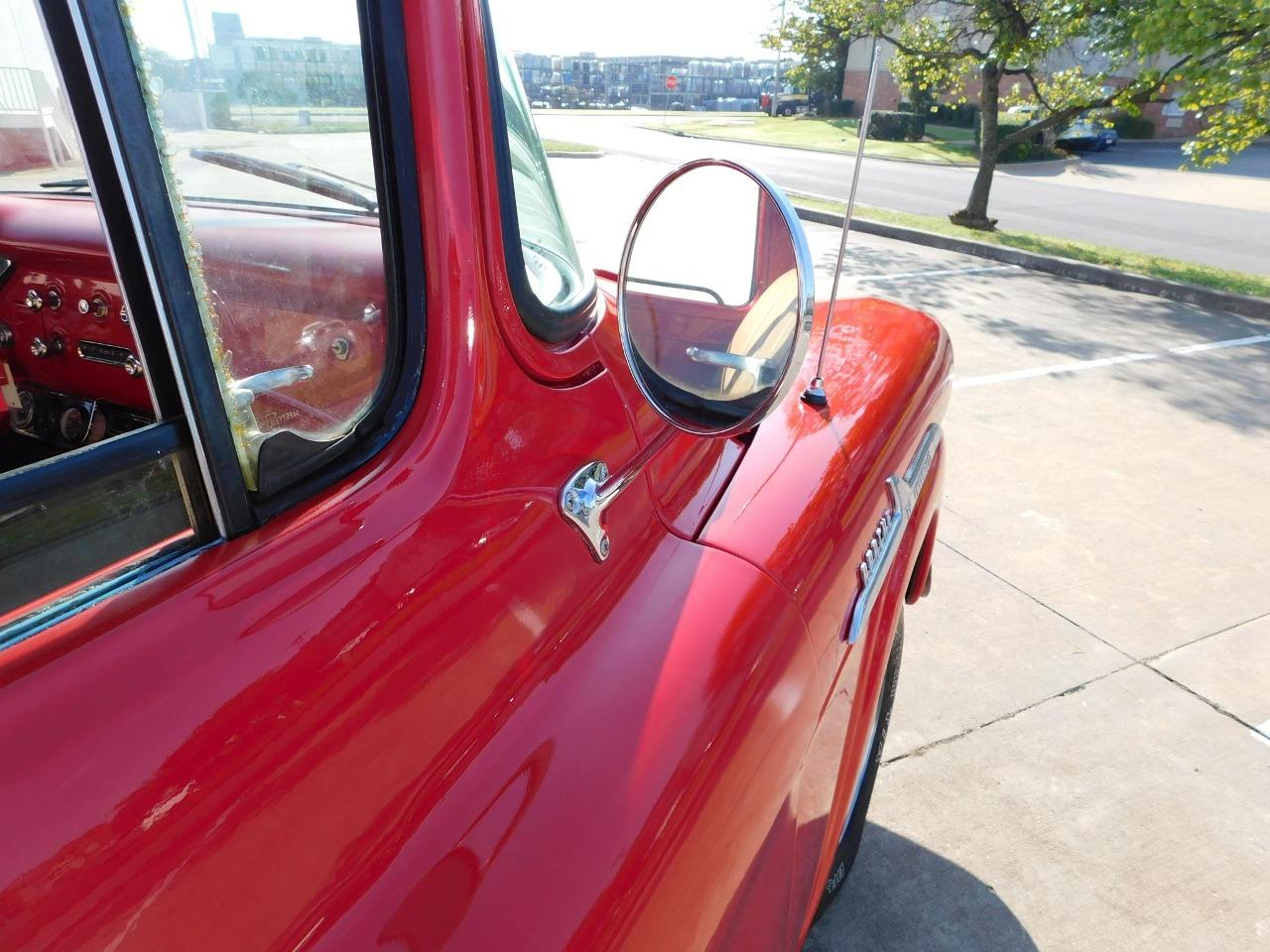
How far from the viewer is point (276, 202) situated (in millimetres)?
1066

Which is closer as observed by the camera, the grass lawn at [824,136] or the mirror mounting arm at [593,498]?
the mirror mounting arm at [593,498]

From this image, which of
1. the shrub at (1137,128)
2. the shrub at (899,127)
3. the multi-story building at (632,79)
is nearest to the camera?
the multi-story building at (632,79)

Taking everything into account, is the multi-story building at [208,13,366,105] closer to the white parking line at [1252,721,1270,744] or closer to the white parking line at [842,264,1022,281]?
the white parking line at [1252,721,1270,744]

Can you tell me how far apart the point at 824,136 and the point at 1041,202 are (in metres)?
15.8

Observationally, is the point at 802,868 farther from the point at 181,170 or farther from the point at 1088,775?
the point at 1088,775

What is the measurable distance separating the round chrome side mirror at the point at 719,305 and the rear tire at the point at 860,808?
0.96 meters

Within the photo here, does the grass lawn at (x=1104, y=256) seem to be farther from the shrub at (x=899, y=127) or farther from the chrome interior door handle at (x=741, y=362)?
the shrub at (x=899, y=127)

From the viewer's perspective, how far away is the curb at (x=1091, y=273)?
8.26m

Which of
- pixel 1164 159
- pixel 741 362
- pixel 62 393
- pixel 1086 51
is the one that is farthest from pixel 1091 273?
pixel 1164 159

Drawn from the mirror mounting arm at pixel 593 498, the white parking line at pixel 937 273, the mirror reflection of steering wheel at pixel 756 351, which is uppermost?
the mirror reflection of steering wheel at pixel 756 351

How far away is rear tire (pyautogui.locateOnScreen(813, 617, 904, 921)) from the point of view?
2201 millimetres

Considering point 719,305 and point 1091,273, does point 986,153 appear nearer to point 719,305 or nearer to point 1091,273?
point 1091,273

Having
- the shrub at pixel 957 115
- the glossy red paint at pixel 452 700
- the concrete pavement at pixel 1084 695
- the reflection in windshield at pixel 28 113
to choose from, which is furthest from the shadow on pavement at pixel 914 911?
the shrub at pixel 957 115

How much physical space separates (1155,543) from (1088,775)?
1721mm
